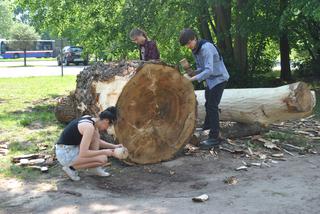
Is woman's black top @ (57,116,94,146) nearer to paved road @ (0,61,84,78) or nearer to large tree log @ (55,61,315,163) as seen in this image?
large tree log @ (55,61,315,163)

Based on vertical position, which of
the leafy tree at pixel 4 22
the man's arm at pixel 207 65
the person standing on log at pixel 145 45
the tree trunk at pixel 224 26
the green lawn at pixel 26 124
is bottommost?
the green lawn at pixel 26 124

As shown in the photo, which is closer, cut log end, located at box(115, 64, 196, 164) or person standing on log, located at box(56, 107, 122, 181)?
person standing on log, located at box(56, 107, 122, 181)

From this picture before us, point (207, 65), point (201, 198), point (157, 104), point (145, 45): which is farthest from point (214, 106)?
point (201, 198)

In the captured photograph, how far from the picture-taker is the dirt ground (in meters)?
4.88

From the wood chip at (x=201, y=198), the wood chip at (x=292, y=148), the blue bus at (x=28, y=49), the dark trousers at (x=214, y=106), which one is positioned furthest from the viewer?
the blue bus at (x=28, y=49)

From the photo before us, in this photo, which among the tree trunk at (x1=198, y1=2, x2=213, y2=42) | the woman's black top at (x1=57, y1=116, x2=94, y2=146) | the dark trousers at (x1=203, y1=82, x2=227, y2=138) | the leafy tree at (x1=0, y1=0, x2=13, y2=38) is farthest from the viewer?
the leafy tree at (x1=0, y1=0, x2=13, y2=38)

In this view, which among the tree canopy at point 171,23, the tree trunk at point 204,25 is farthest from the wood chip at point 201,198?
the tree trunk at point 204,25

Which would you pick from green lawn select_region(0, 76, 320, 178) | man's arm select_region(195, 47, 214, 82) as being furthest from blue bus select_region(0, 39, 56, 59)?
man's arm select_region(195, 47, 214, 82)

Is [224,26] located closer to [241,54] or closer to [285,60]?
[241,54]

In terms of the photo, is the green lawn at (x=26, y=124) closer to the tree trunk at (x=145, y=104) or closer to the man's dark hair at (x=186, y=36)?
the tree trunk at (x=145, y=104)

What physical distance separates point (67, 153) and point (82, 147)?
0.33m

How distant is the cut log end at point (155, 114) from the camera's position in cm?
652

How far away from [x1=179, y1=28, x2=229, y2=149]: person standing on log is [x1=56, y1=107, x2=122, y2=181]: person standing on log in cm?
182

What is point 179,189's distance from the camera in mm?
5672
